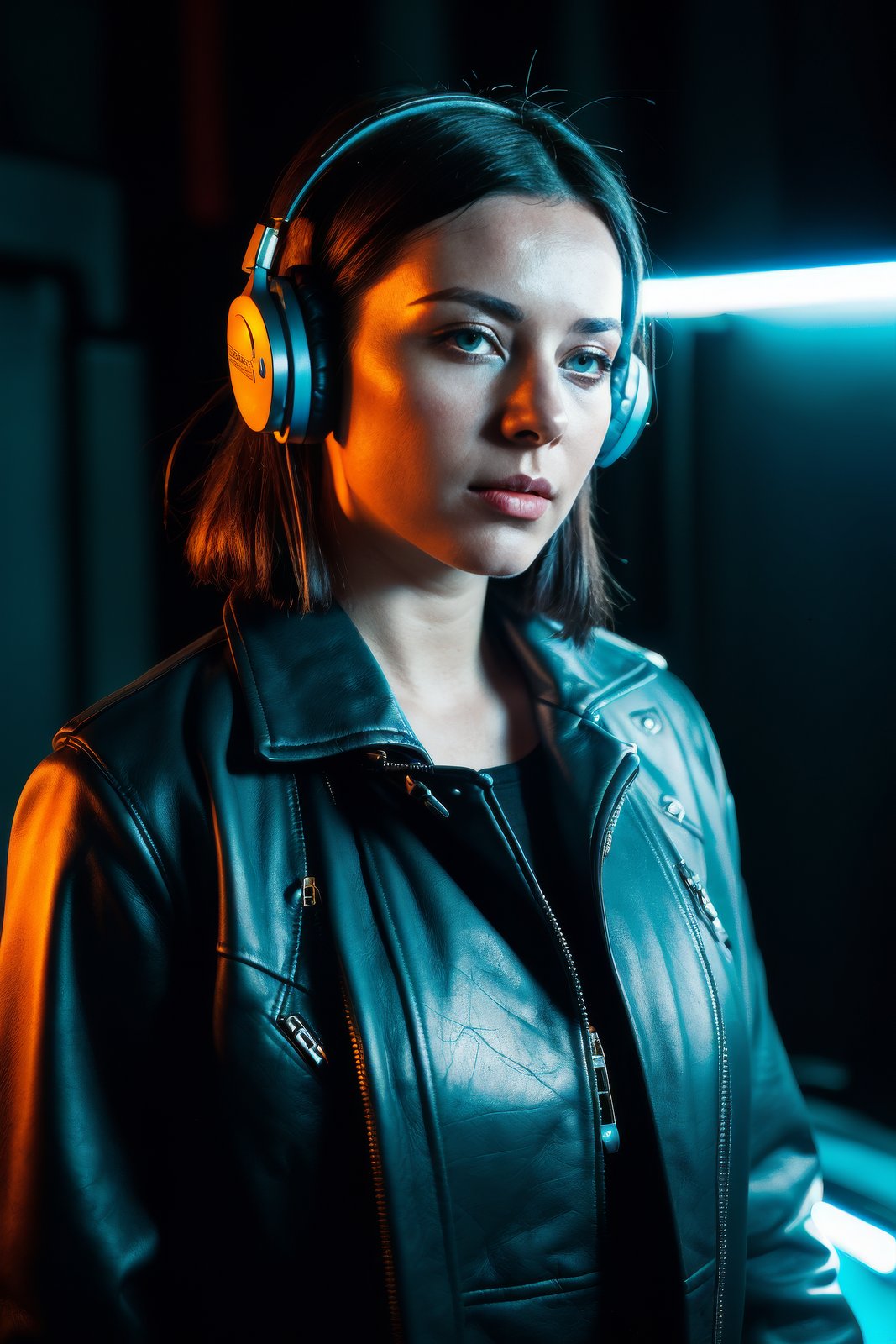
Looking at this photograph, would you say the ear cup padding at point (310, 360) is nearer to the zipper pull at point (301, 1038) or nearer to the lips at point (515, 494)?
the lips at point (515, 494)

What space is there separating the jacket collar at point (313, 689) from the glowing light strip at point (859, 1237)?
78 centimetres

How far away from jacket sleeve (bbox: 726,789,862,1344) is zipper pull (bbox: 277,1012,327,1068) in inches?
22.8

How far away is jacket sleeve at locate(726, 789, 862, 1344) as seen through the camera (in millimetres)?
1231

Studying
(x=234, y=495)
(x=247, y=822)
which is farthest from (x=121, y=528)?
(x=247, y=822)

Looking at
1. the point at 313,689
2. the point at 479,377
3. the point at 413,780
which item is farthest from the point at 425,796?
the point at 479,377

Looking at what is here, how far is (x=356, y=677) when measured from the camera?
1.11 metres

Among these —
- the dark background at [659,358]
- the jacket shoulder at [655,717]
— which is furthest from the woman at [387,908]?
the dark background at [659,358]

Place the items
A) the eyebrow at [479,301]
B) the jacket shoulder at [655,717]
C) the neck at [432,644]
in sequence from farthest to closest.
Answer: the jacket shoulder at [655,717]
the neck at [432,644]
the eyebrow at [479,301]

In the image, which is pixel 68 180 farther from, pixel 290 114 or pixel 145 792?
pixel 145 792

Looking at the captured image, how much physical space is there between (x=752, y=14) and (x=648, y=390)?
0.52 metres

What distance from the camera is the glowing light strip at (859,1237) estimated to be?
1.41 metres

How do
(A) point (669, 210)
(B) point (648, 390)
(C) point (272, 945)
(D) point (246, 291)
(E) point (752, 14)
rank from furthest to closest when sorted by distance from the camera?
(A) point (669, 210) → (E) point (752, 14) → (B) point (648, 390) → (D) point (246, 291) → (C) point (272, 945)

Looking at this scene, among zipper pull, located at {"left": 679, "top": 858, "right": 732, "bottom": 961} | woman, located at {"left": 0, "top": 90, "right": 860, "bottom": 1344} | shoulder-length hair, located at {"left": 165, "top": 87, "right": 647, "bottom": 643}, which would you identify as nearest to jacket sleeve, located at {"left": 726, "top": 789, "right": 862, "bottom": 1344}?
woman, located at {"left": 0, "top": 90, "right": 860, "bottom": 1344}

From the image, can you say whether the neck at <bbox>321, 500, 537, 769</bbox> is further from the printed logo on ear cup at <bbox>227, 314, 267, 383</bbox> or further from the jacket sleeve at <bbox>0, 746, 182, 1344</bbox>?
the jacket sleeve at <bbox>0, 746, 182, 1344</bbox>
